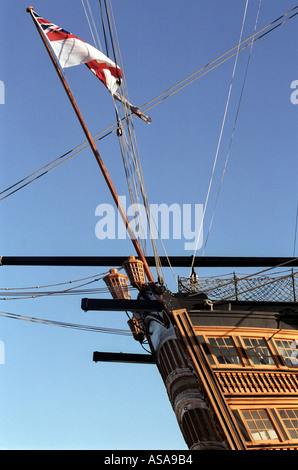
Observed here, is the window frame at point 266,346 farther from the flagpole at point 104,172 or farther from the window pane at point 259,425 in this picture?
the flagpole at point 104,172

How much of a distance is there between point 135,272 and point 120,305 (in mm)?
2217

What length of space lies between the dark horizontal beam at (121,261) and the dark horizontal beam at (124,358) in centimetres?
496

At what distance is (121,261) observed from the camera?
79.7 ft

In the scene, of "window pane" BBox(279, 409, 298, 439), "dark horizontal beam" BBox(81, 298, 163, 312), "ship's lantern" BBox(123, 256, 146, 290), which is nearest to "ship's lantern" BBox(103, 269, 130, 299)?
"ship's lantern" BBox(123, 256, 146, 290)

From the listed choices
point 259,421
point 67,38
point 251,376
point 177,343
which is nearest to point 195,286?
point 177,343

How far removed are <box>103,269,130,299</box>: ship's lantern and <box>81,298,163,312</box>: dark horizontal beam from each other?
5.68ft

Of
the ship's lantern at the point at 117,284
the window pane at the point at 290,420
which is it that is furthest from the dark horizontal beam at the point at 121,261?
the window pane at the point at 290,420

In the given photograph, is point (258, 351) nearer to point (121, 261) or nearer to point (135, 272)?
point (135, 272)

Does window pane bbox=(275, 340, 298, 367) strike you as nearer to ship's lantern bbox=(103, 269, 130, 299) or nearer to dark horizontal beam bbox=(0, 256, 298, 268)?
ship's lantern bbox=(103, 269, 130, 299)

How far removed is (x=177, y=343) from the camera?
15.1 m

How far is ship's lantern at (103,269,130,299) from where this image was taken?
57.0 feet

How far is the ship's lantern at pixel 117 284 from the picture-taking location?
17.4 metres
